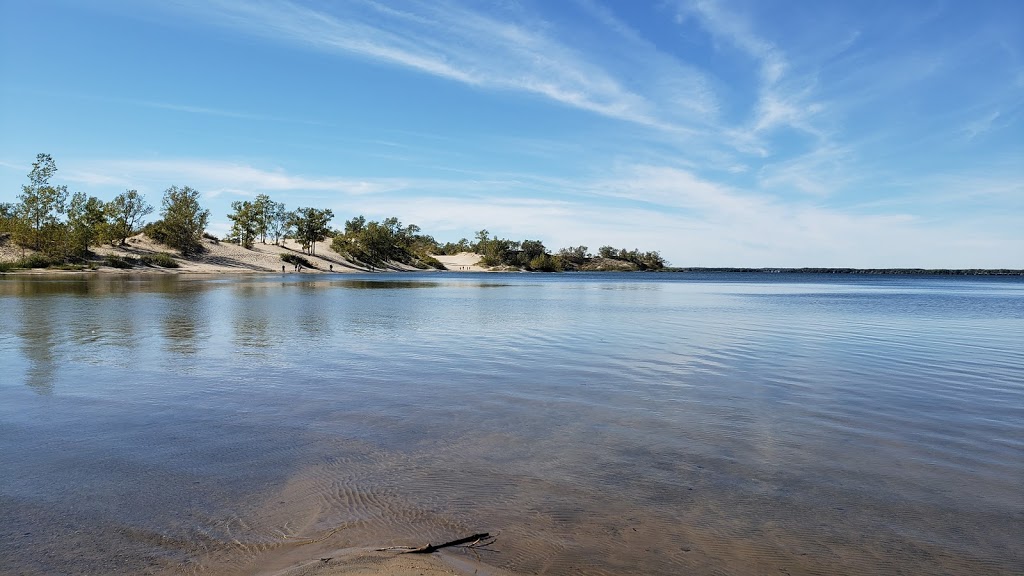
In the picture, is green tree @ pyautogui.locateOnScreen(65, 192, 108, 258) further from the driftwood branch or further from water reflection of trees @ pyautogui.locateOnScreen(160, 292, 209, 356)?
the driftwood branch

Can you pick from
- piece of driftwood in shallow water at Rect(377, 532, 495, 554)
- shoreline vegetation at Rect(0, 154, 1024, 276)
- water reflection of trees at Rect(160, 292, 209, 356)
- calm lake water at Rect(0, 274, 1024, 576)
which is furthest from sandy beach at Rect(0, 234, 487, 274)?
piece of driftwood in shallow water at Rect(377, 532, 495, 554)

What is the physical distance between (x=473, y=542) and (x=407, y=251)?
19119 cm

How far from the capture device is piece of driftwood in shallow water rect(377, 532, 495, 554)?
195 inches

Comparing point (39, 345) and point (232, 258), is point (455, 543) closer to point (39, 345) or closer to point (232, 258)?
point (39, 345)

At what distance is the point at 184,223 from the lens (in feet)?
384

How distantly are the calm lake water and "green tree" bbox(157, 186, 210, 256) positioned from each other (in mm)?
111707

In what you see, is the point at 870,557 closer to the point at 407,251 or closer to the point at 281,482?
the point at 281,482

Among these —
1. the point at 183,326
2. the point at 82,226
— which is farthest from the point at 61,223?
the point at 183,326

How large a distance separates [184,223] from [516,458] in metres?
129

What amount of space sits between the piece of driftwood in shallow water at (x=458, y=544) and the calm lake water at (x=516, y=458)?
150 millimetres

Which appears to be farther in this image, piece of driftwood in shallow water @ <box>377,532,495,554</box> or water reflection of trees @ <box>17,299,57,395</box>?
A: water reflection of trees @ <box>17,299,57,395</box>

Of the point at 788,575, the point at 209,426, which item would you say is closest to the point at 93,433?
the point at 209,426

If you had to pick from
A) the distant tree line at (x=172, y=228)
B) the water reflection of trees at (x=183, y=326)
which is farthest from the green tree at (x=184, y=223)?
the water reflection of trees at (x=183, y=326)

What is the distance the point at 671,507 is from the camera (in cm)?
606
